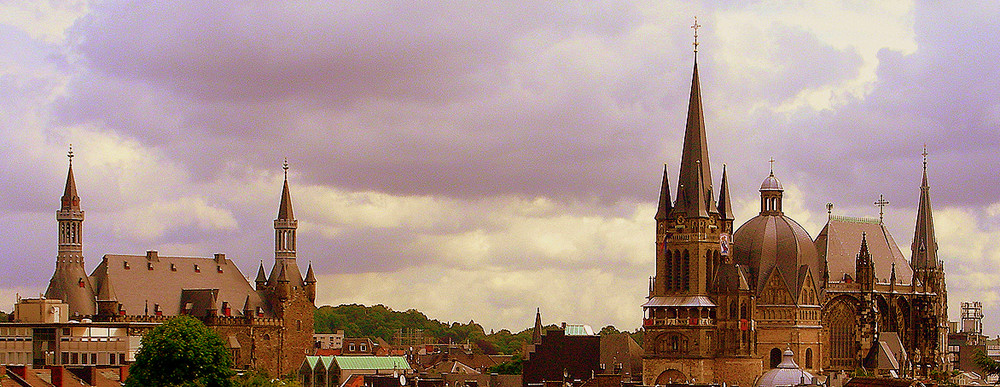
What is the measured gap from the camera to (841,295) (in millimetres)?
173125

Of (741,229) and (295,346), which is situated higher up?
(741,229)

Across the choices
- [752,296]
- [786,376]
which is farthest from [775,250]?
[786,376]

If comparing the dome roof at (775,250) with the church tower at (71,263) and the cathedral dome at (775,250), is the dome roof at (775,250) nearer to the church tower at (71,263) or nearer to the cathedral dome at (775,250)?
the cathedral dome at (775,250)

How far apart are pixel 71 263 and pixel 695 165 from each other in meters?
62.9

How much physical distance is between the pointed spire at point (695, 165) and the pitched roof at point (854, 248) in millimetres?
17115

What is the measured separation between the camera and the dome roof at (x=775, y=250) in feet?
545

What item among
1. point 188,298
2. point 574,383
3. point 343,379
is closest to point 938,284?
point 574,383

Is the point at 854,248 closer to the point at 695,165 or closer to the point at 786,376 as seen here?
the point at 695,165

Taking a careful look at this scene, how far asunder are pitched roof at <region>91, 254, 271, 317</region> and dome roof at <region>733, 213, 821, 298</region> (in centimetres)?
5377

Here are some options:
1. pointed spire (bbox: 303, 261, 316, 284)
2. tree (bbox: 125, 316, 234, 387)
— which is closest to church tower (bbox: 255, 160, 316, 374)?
pointed spire (bbox: 303, 261, 316, 284)

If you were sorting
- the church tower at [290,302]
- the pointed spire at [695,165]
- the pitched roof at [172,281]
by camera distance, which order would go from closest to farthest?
the pointed spire at [695,165] → the pitched roof at [172,281] → the church tower at [290,302]

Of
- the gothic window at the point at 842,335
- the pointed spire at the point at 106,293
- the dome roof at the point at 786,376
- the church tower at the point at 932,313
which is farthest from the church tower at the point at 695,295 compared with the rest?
the pointed spire at the point at 106,293

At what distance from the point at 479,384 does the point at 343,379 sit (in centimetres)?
2193

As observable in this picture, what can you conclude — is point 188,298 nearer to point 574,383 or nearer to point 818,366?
point 574,383
